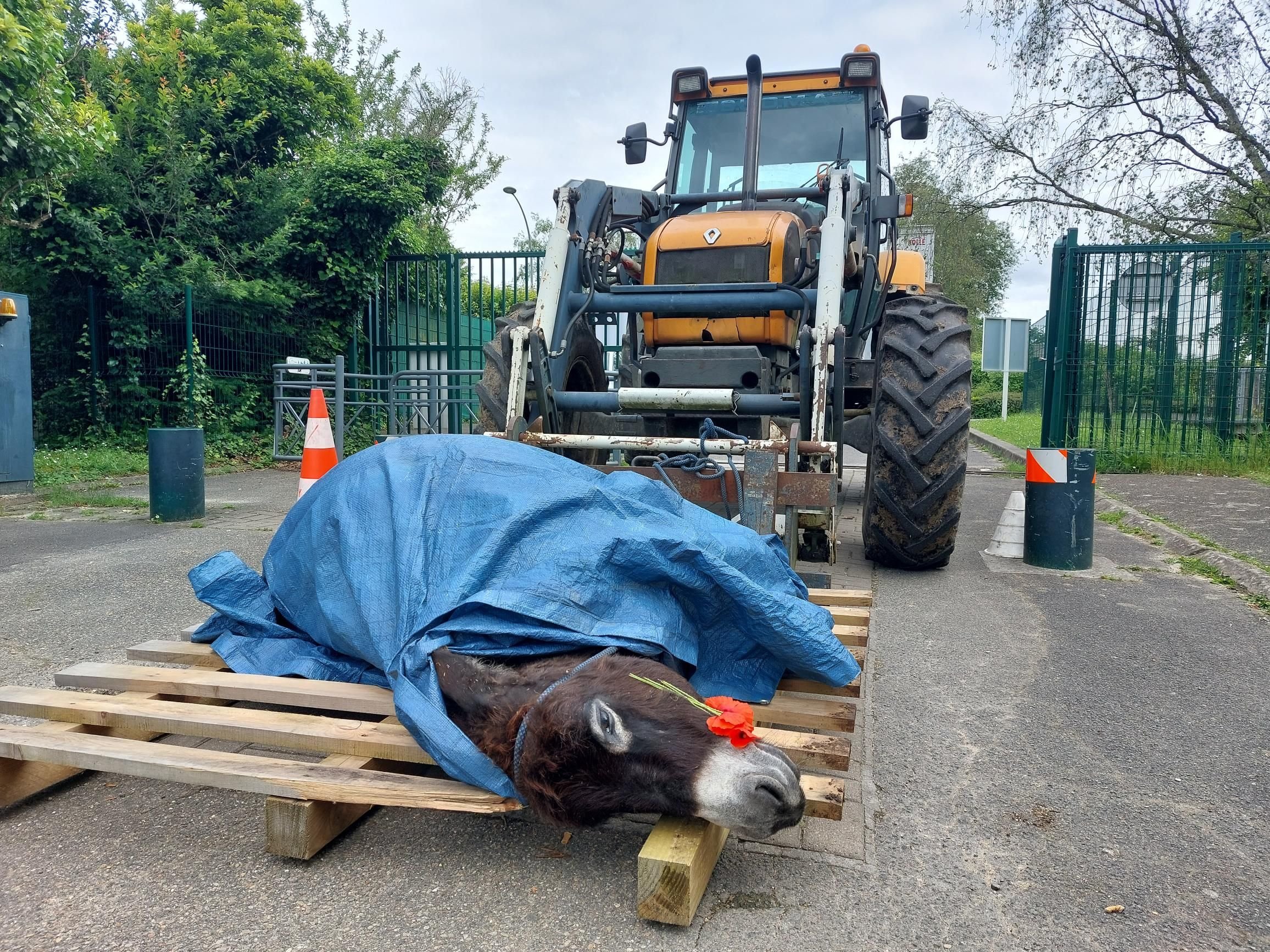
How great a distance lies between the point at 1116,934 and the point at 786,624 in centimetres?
102

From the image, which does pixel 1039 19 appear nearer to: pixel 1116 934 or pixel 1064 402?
pixel 1064 402

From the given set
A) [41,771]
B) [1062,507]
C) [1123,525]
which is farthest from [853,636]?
[1123,525]

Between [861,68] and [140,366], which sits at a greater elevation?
[861,68]

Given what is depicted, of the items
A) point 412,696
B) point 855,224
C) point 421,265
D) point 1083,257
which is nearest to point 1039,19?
point 1083,257

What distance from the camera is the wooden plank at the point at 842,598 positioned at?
3602mm

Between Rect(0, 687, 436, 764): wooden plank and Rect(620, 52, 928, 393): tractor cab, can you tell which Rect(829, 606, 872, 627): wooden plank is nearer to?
Rect(0, 687, 436, 764): wooden plank

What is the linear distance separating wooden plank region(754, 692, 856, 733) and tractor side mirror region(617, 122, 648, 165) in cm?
470

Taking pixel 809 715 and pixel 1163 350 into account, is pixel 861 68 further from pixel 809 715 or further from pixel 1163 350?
pixel 1163 350

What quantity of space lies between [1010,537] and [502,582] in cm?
486

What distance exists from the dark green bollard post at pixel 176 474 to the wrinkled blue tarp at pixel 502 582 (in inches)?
190

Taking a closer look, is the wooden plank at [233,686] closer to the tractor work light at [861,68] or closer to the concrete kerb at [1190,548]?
the concrete kerb at [1190,548]

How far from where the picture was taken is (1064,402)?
10.7 metres

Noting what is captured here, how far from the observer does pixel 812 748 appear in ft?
7.65

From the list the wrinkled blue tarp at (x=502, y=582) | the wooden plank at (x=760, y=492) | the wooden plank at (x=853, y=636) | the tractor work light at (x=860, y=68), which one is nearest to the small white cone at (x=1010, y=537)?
the wooden plank at (x=760, y=492)
